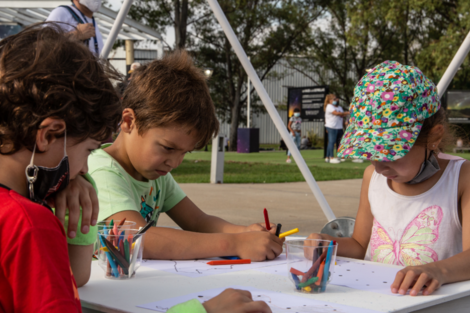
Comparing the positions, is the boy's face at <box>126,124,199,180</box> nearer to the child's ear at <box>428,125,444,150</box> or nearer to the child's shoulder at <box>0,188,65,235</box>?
the child's ear at <box>428,125,444,150</box>

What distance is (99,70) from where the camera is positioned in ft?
3.81

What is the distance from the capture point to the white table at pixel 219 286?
1.26m

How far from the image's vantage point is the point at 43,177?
1.07 meters

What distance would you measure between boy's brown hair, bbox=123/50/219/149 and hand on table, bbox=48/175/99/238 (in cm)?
66

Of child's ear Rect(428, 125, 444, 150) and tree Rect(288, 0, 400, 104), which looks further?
tree Rect(288, 0, 400, 104)

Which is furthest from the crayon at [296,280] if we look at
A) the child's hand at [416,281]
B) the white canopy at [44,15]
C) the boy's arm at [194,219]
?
the white canopy at [44,15]

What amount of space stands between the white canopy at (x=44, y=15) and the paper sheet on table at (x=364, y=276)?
9.53 metres

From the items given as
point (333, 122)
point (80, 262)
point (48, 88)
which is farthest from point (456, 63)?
point (333, 122)

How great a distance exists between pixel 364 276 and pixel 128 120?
3.83 ft

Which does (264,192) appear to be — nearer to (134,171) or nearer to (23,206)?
(134,171)

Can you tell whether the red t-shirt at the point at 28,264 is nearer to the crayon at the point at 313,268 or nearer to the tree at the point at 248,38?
the crayon at the point at 313,268

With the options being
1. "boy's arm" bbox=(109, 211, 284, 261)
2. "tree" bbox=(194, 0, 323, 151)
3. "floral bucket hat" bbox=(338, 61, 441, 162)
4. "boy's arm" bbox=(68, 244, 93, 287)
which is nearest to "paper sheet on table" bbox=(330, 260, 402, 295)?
"boy's arm" bbox=(109, 211, 284, 261)

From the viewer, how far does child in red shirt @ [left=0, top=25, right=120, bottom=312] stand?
0.86 metres

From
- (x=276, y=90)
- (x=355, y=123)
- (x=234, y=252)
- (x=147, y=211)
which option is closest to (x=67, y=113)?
(x=234, y=252)
